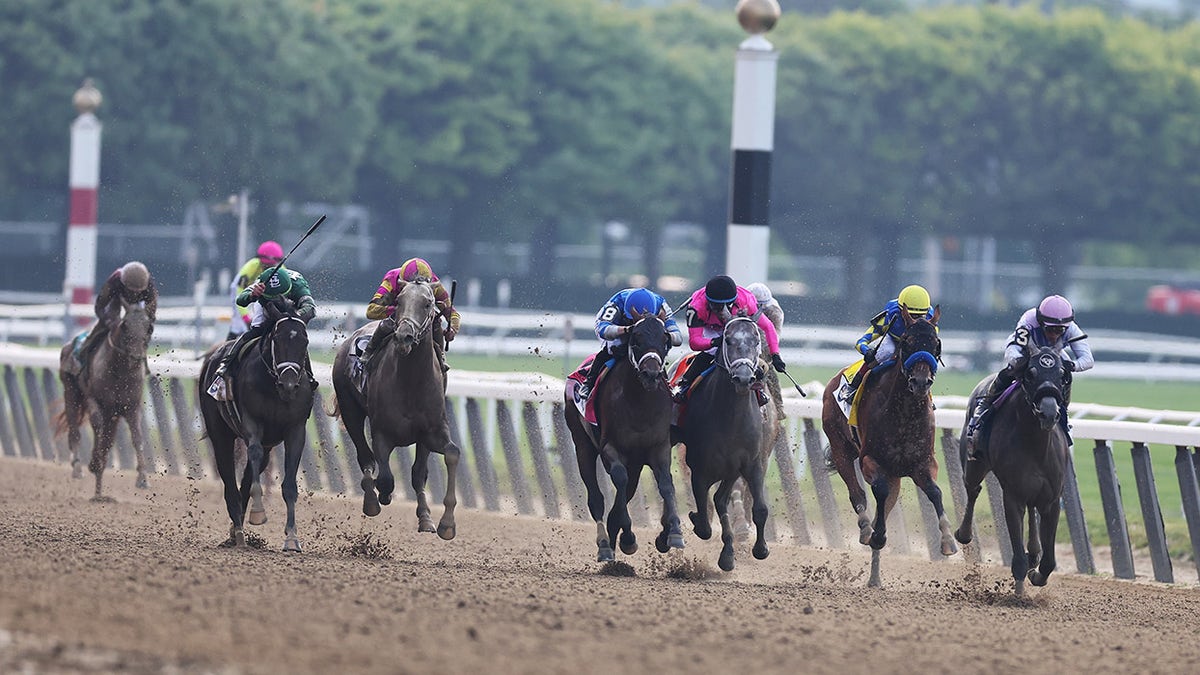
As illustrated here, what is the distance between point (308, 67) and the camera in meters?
36.5

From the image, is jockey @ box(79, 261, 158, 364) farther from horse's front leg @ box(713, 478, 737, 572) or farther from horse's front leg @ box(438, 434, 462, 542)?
horse's front leg @ box(713, 478, 737, 572)

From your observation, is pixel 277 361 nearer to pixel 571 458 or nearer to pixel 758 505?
pixel 758 505

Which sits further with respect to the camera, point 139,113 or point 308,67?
point 308,67

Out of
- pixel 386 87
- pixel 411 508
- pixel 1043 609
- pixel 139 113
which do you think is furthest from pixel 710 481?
pixel 386 87

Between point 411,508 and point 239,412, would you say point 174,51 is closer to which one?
point 411,508

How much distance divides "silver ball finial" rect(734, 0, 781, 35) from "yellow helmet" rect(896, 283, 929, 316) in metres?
3.20

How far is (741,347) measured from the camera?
9703 millimetres

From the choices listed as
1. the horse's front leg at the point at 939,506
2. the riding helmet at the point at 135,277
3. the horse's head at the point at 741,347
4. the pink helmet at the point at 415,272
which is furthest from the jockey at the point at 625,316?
the riding helmet at the point at 135,277

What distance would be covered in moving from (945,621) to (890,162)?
116 feet

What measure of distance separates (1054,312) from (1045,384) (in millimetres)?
419

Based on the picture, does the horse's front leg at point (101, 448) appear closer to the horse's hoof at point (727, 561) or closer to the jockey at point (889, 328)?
the horse's hoof at point (727, 561)

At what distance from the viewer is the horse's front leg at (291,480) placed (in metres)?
10.3

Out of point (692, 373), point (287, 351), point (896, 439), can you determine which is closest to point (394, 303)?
point (287, 351)

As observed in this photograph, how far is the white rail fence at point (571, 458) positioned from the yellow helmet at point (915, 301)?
1.39m
